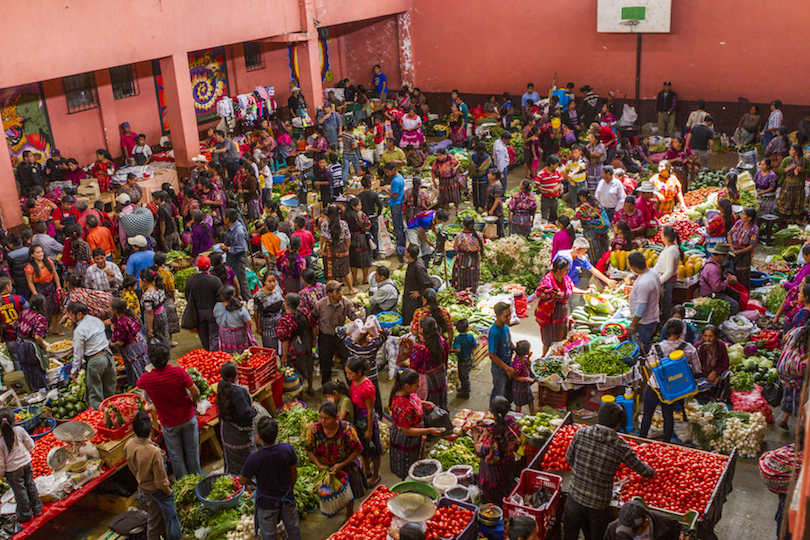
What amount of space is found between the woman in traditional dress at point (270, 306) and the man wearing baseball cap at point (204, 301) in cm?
63

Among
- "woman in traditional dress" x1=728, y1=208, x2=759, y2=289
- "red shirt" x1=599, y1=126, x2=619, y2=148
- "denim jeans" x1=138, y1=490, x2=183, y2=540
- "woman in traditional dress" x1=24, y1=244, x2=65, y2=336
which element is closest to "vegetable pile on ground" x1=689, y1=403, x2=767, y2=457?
"woman in traditional dress" x1=728, y1=208, x2=759, y2=289

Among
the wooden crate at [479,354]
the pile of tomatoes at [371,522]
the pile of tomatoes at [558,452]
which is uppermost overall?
the pile of tomatoes at [558,452]

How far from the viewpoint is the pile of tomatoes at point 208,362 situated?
9093mm

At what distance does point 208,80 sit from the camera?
2108cm

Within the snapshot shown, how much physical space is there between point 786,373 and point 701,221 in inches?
247

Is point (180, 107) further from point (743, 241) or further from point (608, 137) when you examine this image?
point (743, 241)

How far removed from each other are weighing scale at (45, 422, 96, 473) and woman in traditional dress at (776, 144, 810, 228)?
467 inches

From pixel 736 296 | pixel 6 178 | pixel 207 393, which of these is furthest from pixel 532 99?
pixel 207 393

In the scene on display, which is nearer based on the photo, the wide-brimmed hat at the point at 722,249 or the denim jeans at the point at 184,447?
the denim jeans at the point at 184,447

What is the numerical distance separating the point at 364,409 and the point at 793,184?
981 cm

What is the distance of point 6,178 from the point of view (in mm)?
13453

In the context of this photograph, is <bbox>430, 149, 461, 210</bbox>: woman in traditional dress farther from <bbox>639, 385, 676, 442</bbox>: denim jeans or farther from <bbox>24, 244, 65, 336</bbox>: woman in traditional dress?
<bbox>639, 385, 676, 442</bbox>: denim jeans

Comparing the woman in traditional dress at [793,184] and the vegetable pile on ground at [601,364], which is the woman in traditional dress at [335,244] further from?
the woman in traditional dress at [793,184]

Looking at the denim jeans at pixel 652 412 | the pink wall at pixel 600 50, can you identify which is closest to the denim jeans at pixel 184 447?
the denim jeans at pixel 652 412
